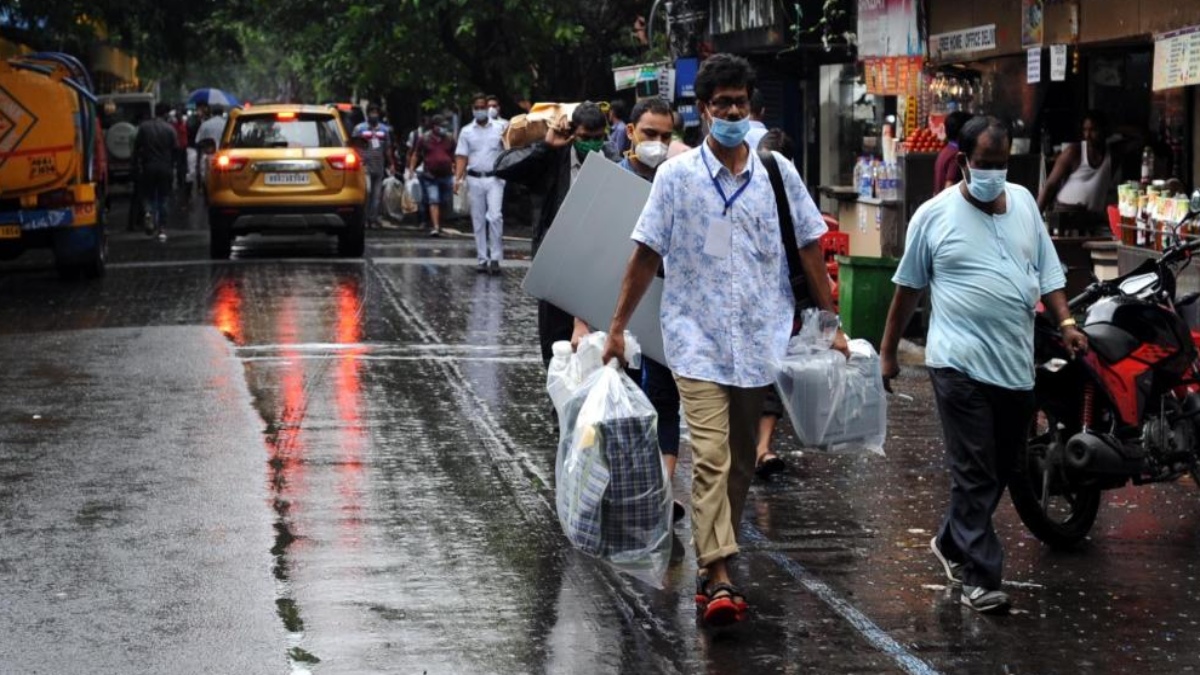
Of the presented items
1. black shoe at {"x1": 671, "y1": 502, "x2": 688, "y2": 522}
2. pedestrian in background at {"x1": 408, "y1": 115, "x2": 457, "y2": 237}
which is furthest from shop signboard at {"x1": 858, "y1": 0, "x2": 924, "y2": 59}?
black shoe at {"x1": 671, "y1": 502, "x2": 688, "y2": 522}

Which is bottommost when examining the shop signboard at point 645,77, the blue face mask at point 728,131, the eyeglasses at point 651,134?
the eyeglasses at point 651,134

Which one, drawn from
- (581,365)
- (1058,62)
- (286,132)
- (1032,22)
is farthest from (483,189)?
(581,365)

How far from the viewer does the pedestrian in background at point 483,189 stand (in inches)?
821

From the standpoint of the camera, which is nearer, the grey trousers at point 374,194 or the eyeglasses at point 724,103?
the eyeglasses at point 724,103

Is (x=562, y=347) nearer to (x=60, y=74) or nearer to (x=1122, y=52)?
(x=1122, y=52)

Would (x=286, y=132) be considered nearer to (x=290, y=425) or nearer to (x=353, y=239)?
(x=353, y=239)

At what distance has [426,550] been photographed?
7.83 m

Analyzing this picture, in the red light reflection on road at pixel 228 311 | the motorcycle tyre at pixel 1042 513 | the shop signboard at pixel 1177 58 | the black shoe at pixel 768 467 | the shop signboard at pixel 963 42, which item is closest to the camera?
the motorcycle tyre at pixel 1042 513

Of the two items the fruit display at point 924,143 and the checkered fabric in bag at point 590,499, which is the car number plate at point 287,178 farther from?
the checkered fabric in bag at point 590,499

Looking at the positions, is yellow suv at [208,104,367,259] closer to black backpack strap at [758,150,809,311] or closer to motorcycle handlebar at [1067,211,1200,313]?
motorcycle handlebar at [1067,211,1200,313]

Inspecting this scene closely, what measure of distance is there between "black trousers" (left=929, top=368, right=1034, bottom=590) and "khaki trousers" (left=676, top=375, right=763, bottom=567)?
747 mm

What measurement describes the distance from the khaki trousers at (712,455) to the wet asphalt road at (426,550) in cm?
32

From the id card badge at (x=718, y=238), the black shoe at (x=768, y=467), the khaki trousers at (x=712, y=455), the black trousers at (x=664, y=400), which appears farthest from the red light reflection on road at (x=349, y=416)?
the id card badge at (x=718, y=238)

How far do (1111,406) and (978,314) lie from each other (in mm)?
1318
